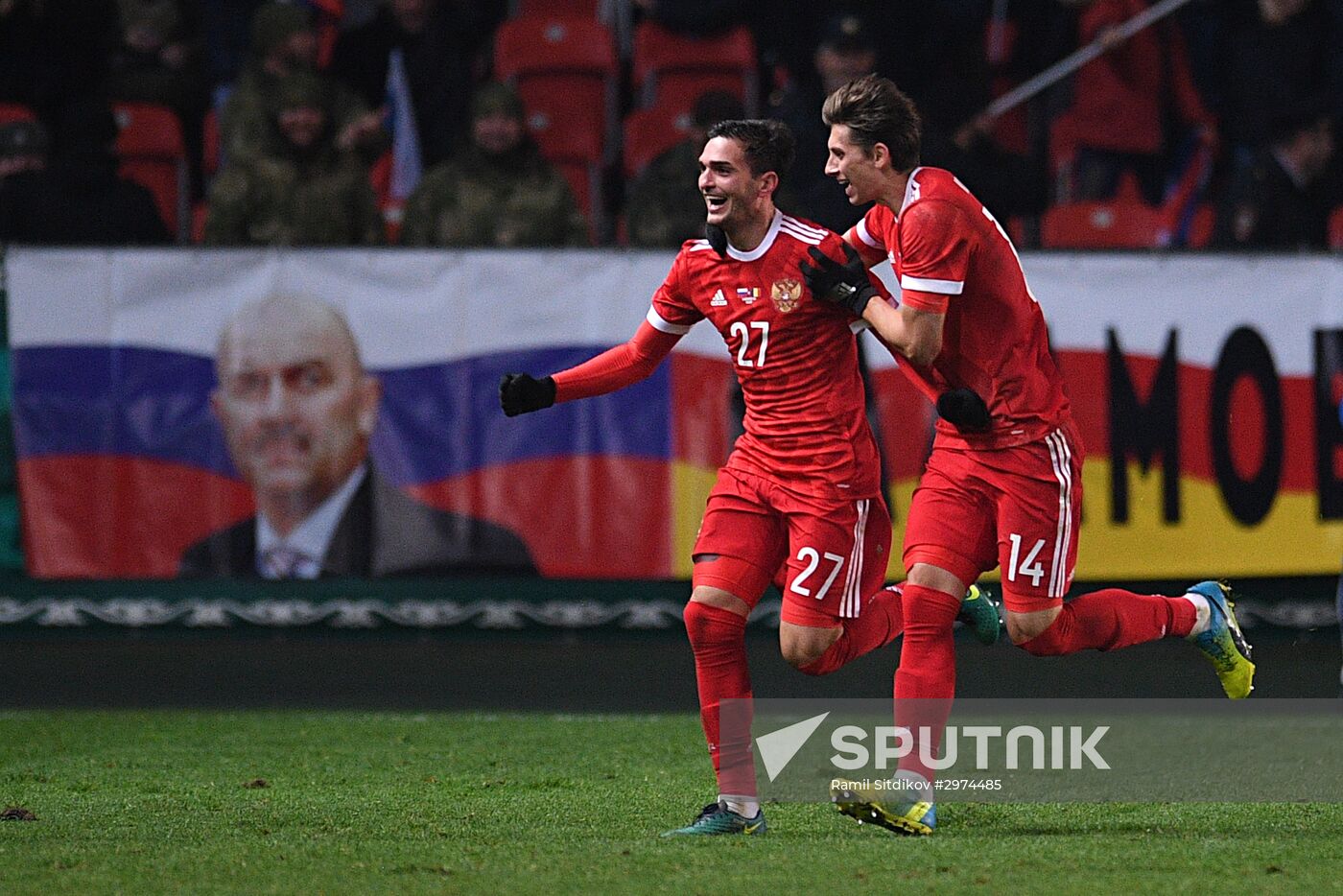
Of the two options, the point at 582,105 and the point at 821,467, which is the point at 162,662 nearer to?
the point at 582,105

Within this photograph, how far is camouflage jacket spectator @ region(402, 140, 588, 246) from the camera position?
1156 centimetres

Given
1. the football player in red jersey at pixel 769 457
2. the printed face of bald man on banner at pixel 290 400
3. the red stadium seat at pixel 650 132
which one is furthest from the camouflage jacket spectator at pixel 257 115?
the football player in red jersey at pixel 769 457

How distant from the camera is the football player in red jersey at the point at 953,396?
5.56m

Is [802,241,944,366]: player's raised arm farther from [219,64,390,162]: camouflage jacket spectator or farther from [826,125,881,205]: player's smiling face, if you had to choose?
[219,64,390,162]: camouflage jacket spectator

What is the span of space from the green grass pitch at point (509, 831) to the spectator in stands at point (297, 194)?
13.5 ft

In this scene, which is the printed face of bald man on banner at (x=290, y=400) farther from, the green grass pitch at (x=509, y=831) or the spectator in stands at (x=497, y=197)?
the green grass pitch at (x=509, y=831)

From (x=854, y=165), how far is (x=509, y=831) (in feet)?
7.22

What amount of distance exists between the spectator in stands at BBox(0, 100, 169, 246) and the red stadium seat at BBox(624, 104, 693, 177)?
10.4 feet

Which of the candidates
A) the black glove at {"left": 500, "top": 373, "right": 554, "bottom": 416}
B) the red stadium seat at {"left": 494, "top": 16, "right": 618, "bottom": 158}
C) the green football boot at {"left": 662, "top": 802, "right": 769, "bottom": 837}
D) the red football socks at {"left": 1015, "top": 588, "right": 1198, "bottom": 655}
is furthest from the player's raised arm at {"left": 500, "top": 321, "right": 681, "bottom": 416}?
the red stadium seat at {"left": 494, "top": 16, "right": 618, "bottom": 158}

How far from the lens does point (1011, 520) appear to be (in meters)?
5.74

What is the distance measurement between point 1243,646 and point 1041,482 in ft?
4.05

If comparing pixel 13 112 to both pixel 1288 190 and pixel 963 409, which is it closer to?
Result: pixel 1288 190

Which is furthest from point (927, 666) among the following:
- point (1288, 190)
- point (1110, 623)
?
point (1288, 190)

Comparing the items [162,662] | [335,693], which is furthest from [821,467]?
[162,662]
